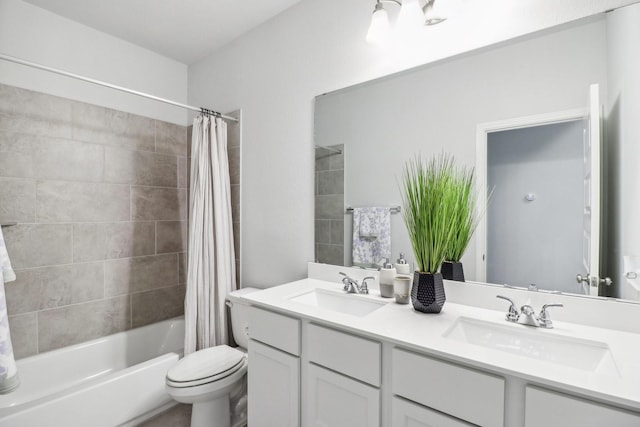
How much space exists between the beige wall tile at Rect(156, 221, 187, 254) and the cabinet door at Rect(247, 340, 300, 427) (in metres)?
1.54

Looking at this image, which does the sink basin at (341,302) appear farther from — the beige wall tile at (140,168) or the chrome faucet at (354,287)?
the beige wall tile at (140,168)

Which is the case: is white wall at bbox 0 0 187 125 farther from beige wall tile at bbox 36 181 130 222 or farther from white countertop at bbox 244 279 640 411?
white countertop at bbox 244 279 640 411

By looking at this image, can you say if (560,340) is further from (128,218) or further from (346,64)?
(128,218)

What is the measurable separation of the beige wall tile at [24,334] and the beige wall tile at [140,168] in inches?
38.9

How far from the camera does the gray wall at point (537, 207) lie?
44.0 inches

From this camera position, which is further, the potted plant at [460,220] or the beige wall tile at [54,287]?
the beige wall tile at [54,287]

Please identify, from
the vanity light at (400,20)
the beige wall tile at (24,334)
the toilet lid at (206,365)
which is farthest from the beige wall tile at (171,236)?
the vanity light at (400,20)

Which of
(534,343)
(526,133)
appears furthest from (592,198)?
(534,343)

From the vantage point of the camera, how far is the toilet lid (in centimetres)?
156

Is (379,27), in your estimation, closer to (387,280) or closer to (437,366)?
(387,280)

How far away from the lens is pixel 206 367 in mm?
1645

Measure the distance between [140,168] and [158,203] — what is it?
12.0 inches

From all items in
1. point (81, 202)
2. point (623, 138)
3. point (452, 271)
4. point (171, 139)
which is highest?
point (171, 139)

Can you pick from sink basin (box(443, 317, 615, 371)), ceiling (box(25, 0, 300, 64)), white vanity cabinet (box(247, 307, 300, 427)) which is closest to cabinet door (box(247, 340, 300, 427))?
white vanity cabinet (box(247, 307, 300, 427))
